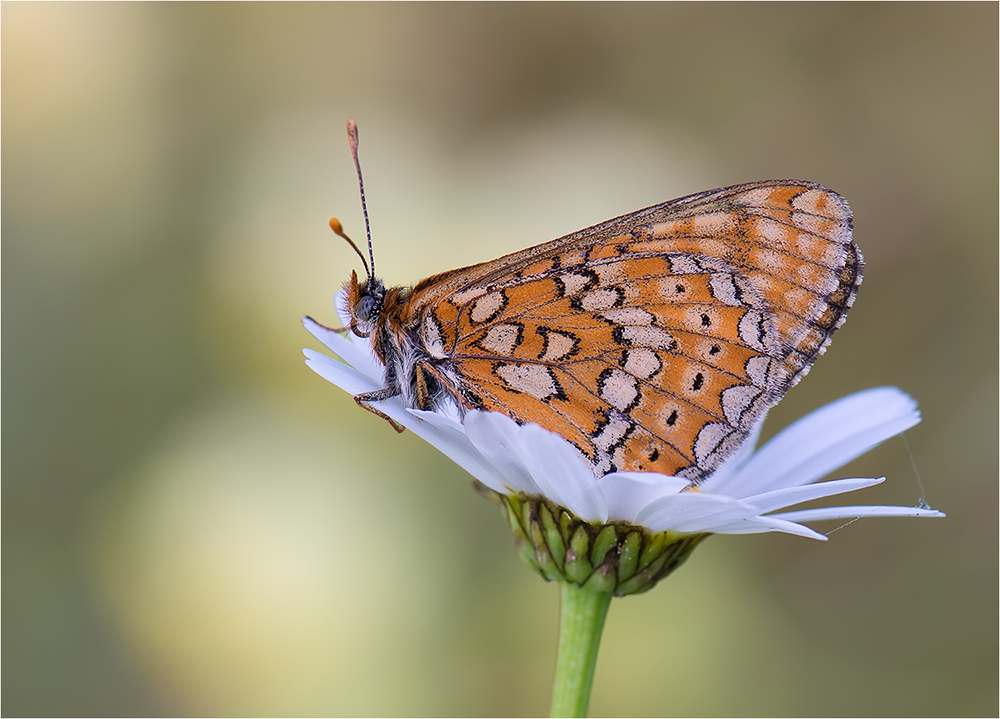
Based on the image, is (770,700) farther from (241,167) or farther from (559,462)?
(241,167)

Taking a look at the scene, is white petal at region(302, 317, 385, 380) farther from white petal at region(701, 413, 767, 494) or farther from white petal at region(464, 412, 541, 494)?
white petal at region(701, 413, 767, 494)

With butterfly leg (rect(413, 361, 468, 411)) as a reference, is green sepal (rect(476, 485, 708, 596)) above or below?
below

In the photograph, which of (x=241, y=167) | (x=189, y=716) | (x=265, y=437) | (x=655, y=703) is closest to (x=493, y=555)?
(x=655, y=703)

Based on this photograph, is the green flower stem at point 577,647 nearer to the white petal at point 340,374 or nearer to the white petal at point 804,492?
the white petal at point 804,492

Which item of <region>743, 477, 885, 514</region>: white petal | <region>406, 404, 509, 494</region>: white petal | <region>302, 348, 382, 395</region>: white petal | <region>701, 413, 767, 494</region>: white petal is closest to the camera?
<region>743, 477, 885, 514</region>: white petal

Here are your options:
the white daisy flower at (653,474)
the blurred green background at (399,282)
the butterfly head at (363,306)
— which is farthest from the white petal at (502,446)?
the blurred green background at (399,282)

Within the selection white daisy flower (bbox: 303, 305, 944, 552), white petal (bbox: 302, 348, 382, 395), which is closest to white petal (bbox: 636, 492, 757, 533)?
white daisy flower (bbox: 303, 305, 944, 552)

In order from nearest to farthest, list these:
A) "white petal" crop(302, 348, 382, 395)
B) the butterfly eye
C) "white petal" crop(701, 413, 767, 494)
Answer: "white petal" crop(302, 348, 382, 395)
the butterfly eye
"white petal" crop(701, 413, 767, 494)

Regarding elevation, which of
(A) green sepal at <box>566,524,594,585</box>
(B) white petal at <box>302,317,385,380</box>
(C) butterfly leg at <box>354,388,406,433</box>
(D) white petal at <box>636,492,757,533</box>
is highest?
(B) white petal at <box>302,317,385,380</box>
